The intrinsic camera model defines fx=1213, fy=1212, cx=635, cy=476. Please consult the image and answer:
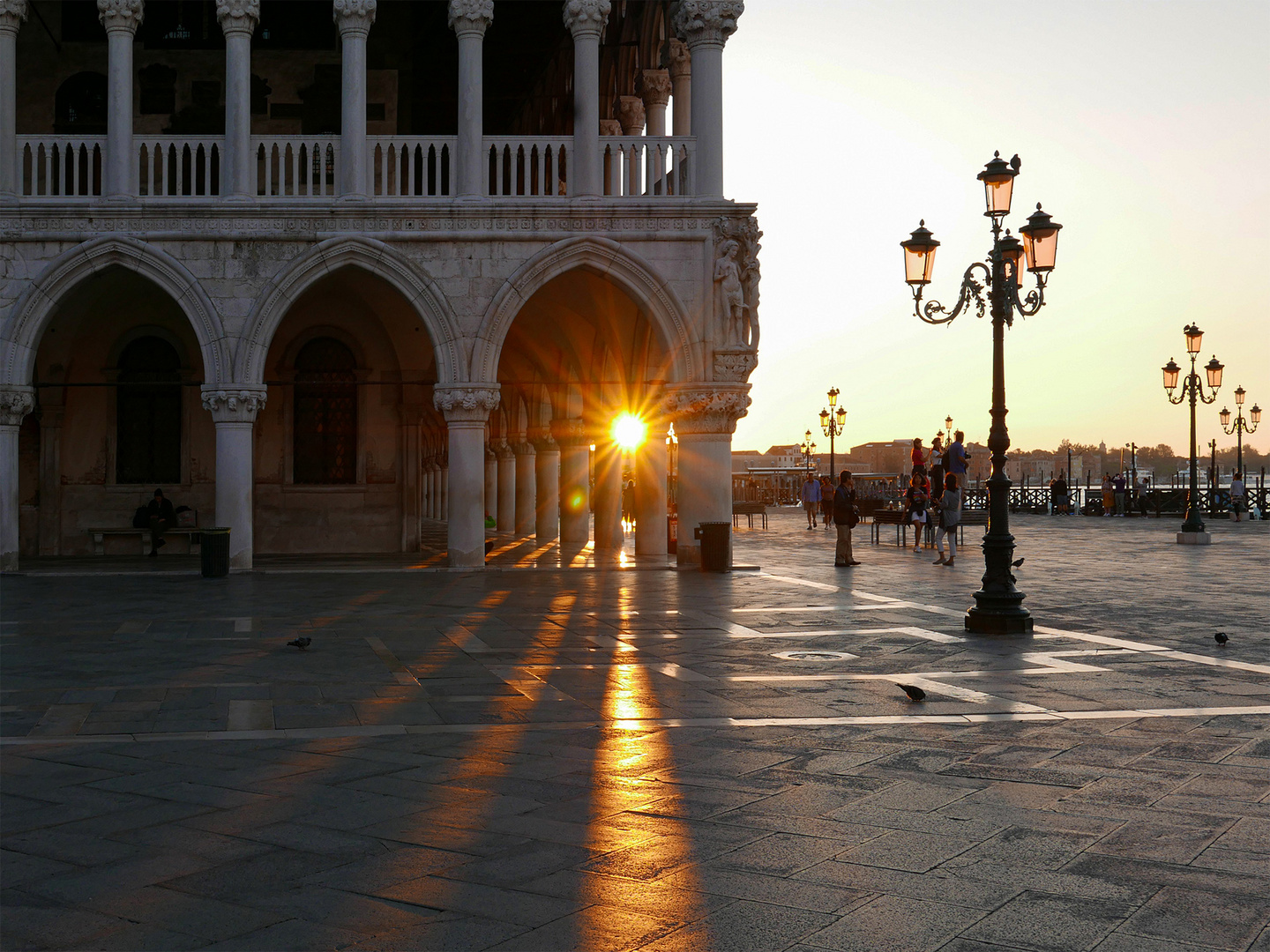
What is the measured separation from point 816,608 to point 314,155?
13.6 metres

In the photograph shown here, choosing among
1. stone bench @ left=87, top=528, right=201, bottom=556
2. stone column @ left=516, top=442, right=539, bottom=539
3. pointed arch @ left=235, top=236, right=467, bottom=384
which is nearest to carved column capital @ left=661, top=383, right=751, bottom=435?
pointed arch @ left=235, top=236, right=467, bottom=384

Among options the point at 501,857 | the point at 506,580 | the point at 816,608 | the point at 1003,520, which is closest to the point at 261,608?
the point at 506,580

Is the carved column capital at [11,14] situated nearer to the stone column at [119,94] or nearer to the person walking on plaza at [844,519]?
the stone column at [119,94]

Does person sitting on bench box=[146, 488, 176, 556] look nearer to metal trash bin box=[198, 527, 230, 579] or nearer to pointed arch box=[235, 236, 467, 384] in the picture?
metal trash bin box=[198, 527, 230, 579]

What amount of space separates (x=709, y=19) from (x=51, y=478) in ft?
45.1

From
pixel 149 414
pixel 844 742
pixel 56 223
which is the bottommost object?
pixel 844 742

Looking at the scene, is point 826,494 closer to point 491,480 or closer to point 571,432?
point 491,480

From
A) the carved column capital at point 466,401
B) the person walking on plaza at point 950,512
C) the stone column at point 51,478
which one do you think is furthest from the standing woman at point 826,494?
the stone column at point 51,478

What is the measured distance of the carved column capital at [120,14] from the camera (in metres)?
18.2

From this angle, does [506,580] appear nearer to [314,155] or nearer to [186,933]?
[314,155]

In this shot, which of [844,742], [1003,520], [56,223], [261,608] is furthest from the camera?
[56,223]

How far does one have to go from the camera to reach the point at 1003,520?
1149 cm

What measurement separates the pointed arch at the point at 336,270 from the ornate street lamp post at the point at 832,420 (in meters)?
27.7

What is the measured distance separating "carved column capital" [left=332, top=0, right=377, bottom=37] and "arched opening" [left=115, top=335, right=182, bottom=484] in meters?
6.88
